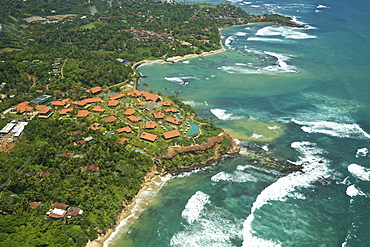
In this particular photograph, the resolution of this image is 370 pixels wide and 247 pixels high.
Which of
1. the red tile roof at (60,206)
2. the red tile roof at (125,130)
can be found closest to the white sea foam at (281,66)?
the red tile roof at (125,130)

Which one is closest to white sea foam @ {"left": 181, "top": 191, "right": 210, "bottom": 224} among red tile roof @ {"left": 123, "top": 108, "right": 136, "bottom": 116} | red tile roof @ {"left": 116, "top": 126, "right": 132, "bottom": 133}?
red tile roof @ {"left": 116, "top": 126, "right": 132, "bottom": 133}

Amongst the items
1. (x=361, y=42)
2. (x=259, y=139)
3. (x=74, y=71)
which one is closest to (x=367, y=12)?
(x=361, y=42)

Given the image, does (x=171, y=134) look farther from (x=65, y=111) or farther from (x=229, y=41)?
(x=229, y=41)

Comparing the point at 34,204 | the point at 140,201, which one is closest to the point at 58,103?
the point at 34,204

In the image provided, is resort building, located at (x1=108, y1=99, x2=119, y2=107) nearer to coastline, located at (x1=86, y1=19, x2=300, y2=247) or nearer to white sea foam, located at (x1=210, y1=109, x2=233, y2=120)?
white sea foam, located at (x1=210, y1=109, x2=233, y2=120)

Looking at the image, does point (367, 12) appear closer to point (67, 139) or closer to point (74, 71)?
point (74, 71)

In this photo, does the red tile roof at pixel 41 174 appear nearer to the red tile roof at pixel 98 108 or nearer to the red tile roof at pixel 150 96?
the red tile roof at pixel 98 108

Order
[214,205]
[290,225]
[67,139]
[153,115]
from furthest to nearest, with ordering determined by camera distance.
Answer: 1. [153,115]
2. [67,139]
3. [214,205]
4. [290,225]
